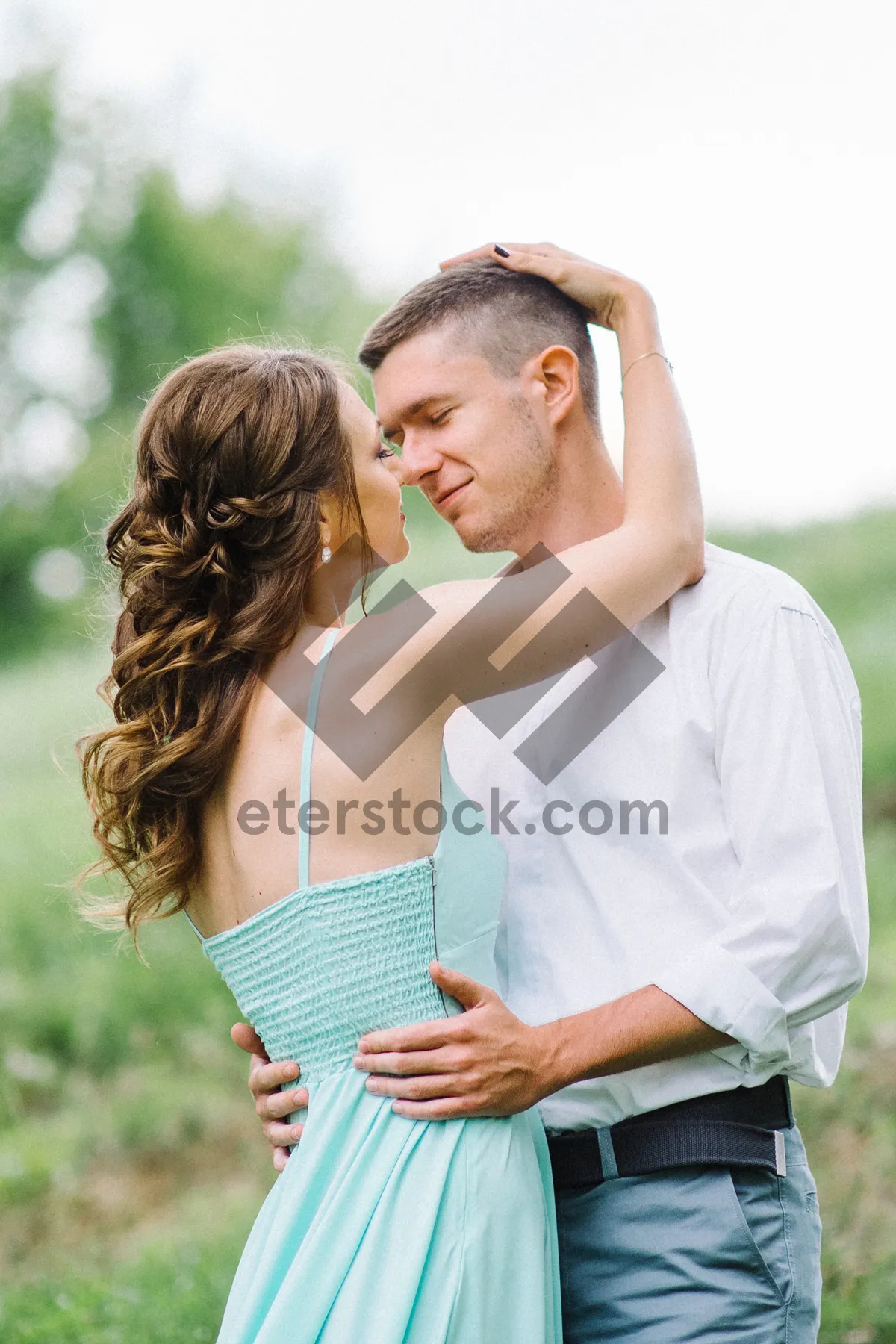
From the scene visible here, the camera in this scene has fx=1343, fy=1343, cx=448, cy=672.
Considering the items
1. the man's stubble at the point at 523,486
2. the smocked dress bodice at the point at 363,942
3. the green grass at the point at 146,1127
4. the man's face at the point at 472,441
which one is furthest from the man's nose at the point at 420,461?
the green grass at the point at 146,1127

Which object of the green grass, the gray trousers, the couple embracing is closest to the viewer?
the couple embracing

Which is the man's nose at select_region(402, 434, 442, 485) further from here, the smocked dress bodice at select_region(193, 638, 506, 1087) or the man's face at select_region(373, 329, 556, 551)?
the smocked dress bodice at select_region(193, 638, 506, 1087)

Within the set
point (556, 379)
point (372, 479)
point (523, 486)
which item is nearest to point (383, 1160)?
point (372, 479)

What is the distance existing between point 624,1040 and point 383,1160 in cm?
36

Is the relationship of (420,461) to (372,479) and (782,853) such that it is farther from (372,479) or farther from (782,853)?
(782,853)

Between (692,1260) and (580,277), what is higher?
(580,277)

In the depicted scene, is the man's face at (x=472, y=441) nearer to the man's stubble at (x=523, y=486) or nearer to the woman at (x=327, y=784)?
the man's stubble at (x=523, y=486)

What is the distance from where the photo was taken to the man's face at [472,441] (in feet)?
8.37

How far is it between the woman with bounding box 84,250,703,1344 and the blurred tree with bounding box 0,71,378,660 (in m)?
17.7

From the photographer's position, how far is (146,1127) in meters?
5.62

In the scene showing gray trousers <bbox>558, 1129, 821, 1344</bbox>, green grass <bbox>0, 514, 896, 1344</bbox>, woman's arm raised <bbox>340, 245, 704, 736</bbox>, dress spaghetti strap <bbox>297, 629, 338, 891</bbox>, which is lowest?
green grass <bbox>0, 514, 896, 1344</bbox>

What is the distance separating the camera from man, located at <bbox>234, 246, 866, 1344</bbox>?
1.85 metres

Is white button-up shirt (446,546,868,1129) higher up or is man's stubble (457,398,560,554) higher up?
man's stubble (457,398,560,554)

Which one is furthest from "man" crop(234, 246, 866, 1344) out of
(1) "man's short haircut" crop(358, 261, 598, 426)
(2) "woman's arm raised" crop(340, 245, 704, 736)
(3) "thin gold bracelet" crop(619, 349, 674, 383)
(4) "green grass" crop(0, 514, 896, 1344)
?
(4) "green grass" crop(0, 514, 896, 1344)
